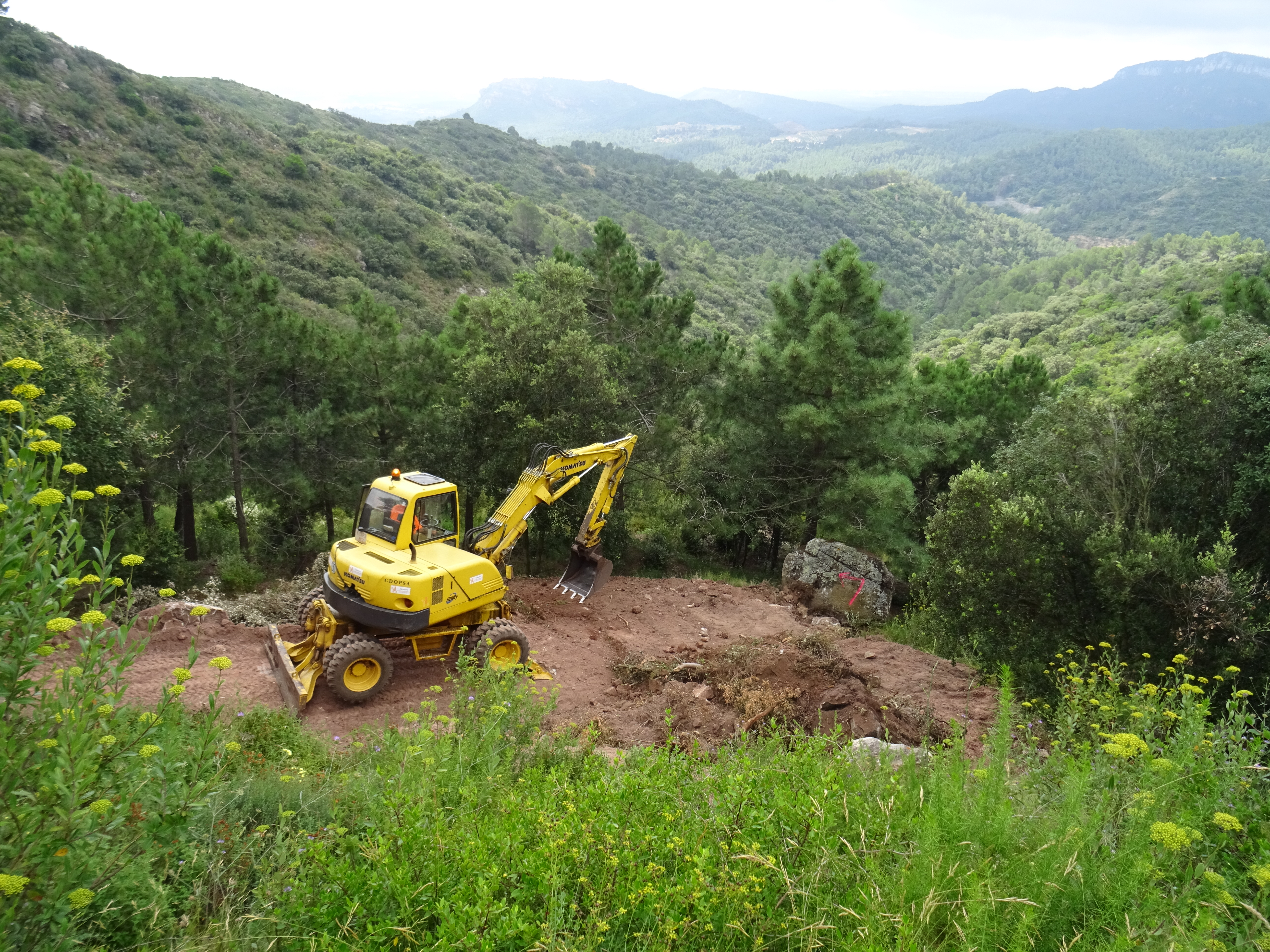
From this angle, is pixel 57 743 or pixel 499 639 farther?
pixel 499 639

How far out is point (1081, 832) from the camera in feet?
10.8

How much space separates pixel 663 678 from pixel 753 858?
690 centimetres

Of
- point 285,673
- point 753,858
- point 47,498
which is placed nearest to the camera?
point 47,498

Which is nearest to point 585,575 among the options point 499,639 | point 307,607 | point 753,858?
point 499,639

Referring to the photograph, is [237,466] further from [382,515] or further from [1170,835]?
[1170,835]

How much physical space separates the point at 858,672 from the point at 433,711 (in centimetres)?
615

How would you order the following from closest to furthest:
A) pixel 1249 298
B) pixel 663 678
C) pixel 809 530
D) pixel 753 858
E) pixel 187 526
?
pixel 753 858 → pixel 663 678 → pixel 1249 298 → pixel 187 526 → pixel 809 530

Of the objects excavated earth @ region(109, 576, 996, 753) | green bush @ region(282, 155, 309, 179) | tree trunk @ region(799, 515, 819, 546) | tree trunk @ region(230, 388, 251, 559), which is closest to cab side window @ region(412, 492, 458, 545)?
excavated earth @ region(109, 576, 996, 753)

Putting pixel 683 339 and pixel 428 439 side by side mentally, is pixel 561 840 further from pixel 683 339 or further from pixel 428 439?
pixel 683 339

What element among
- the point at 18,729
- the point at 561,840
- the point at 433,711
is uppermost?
the point at 18,729

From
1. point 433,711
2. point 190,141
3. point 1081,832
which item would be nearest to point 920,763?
point 1081,832

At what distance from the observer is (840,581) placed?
14.6 metres

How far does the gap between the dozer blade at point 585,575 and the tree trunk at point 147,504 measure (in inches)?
339

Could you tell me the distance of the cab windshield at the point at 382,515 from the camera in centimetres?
898
